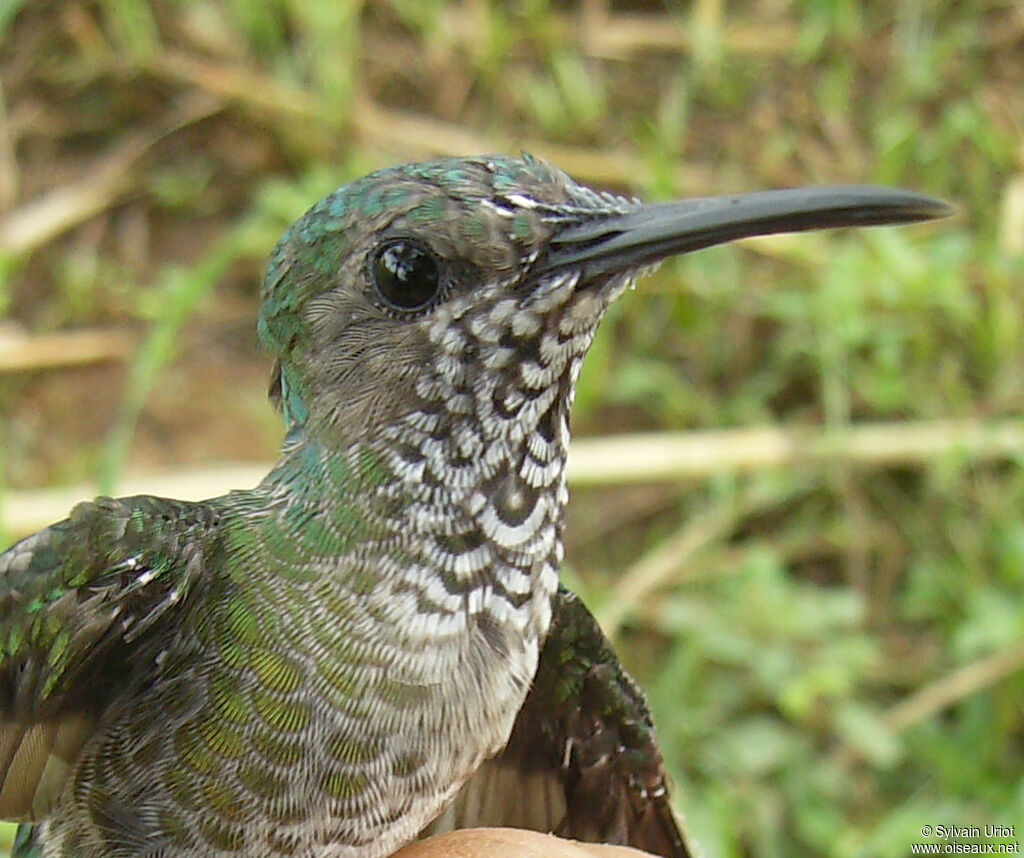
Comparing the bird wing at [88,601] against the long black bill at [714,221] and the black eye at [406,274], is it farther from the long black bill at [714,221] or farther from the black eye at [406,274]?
the long black bill at [714,221]

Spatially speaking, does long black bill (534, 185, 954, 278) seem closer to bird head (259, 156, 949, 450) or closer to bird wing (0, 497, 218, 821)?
bird head (259, 156, 949, 450)

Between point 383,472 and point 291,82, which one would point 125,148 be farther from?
point 383,472

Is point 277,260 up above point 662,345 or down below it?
below

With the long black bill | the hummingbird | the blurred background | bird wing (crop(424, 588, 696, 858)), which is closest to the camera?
the long black bill

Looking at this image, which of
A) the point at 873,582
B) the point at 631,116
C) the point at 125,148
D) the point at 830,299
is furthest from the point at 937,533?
the point at 125,148

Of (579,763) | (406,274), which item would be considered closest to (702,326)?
(579,763)

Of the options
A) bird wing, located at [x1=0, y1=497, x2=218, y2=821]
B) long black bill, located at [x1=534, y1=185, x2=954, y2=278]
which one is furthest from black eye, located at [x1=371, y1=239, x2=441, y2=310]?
bird wing, located at [x1=0, y1=497, x2=218, y2=821]

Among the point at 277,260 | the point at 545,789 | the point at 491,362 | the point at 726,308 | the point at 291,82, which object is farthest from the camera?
the point at 291,82
